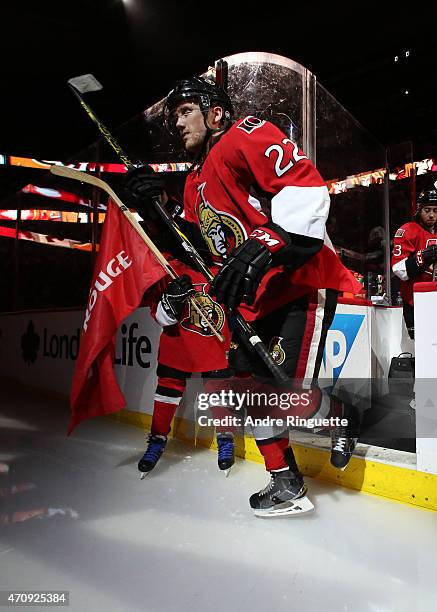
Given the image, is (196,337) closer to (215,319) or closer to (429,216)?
(215,319)

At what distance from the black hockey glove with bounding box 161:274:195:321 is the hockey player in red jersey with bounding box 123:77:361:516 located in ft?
0.56

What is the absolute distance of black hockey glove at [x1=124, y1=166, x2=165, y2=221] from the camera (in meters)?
1.63

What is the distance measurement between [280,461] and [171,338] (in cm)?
66

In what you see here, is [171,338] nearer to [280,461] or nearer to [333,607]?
[280,461]

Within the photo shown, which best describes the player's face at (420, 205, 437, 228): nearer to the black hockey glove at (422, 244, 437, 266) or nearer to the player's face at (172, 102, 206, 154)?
the black hockey glove at (422, 244, 437, 266)

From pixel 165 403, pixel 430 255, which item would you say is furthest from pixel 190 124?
pixel 430 255

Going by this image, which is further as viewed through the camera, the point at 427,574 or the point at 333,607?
the point at 427,574

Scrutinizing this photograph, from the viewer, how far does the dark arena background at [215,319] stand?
107 centimetres

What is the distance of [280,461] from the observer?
138 centimetres

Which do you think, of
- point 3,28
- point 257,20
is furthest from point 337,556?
point 3,28

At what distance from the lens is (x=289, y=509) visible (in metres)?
1.34

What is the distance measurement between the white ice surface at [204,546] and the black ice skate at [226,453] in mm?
47

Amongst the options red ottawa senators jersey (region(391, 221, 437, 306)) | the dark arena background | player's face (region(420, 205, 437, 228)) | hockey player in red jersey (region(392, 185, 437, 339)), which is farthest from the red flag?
player's face (region(420, 205, 437, 228))

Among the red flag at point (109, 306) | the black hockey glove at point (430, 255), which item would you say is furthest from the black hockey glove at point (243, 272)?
the black hockey glove at point (430, 255)
